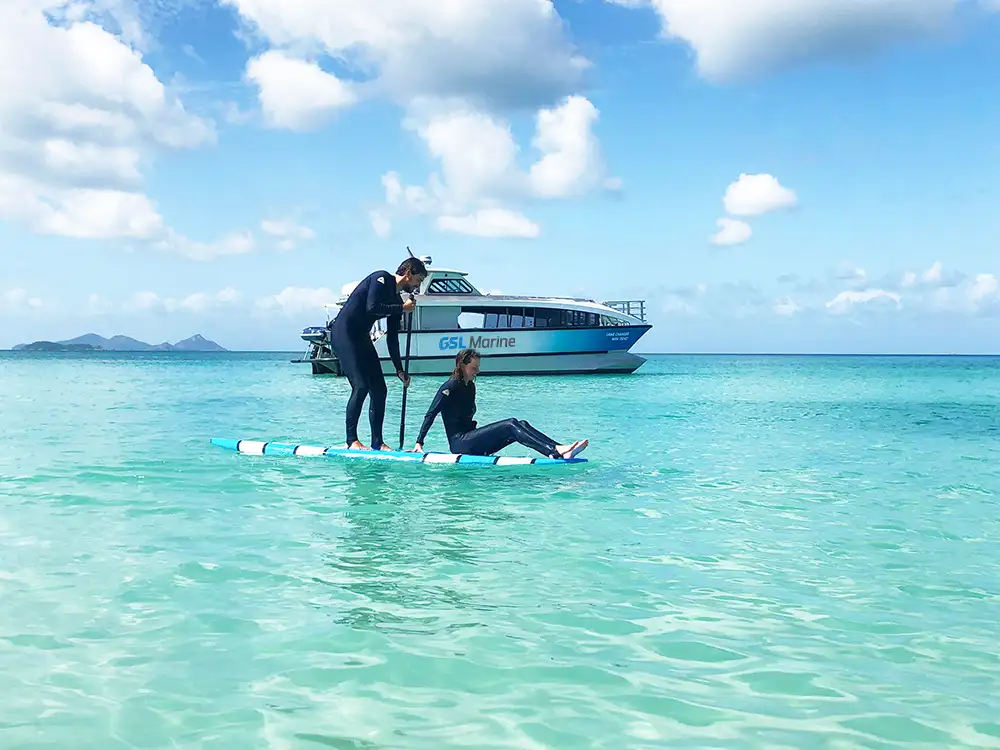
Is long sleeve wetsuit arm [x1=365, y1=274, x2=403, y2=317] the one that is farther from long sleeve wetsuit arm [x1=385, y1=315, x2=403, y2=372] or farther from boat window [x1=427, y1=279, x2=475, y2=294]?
boat window [x1=427, y1=279, x2=475, y2=294]

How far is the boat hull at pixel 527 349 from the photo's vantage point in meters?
39.2

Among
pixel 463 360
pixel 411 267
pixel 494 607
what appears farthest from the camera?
pixel 411 267

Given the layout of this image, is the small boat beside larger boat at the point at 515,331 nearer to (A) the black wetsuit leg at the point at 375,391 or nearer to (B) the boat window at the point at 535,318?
(B) the boat window at the point at 535,318

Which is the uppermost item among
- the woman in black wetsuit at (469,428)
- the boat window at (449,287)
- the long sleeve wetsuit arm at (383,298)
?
the boat window at (449,287)

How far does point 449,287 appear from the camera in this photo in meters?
39.2

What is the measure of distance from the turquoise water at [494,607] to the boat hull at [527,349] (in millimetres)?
27412

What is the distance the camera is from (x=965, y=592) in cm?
579

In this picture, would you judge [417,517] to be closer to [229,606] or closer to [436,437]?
[229,606]

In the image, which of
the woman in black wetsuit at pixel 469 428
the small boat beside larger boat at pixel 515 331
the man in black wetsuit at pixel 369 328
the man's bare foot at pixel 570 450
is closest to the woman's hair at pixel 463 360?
the woman in black wetsuit at pixel 469 428

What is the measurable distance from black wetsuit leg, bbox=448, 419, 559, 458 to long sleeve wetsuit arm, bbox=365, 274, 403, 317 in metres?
1.73

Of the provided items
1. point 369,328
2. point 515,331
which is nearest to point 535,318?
point 515,331

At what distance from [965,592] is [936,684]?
6.19ft

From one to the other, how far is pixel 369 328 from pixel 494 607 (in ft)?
20.1

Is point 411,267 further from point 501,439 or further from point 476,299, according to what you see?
point 476,299
